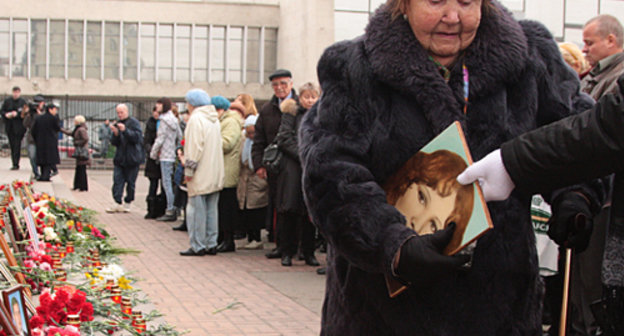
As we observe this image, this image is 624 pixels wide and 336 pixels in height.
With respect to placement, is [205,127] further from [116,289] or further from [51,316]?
[51,316]

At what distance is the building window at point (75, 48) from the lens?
154 ft

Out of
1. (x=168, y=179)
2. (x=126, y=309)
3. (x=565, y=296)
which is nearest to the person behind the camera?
(x=565, y=296)

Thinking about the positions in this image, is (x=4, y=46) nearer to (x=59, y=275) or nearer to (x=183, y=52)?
(x=183, y=52)

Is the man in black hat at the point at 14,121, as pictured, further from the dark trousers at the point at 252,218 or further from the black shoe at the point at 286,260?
the black shoe at the point at 286,260

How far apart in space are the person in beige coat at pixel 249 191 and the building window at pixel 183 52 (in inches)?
1521

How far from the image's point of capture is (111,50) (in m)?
47.5

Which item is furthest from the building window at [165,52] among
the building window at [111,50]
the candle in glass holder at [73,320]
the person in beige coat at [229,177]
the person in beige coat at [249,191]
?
the candle in glass holder at [73,320]

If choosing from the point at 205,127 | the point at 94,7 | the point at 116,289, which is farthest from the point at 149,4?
the point at 116,289

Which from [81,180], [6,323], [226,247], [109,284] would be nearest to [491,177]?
[6,323]

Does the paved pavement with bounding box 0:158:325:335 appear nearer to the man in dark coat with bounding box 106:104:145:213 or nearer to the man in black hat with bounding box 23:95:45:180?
the man in dark coat with bounding box 106:104:145:213

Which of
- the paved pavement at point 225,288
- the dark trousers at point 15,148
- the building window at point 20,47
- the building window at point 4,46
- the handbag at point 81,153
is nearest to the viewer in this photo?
the paved pavement at point 225,288

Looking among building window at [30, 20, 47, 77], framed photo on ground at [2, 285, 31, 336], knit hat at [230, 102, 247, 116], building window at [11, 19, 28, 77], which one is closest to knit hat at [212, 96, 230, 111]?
knit hat at [230, 102, 247, 116]

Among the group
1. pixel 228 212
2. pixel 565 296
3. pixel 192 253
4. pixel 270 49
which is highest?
pixel 270 49

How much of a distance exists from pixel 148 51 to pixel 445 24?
46.7m
